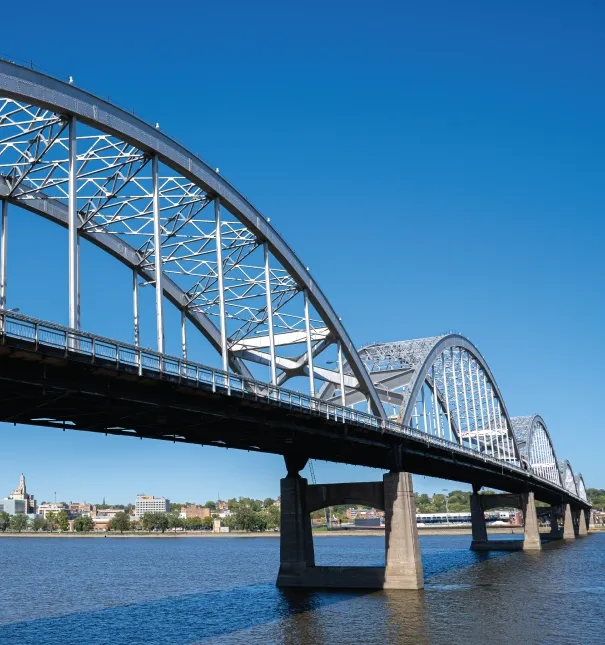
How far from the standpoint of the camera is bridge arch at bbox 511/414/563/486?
Answer: 5276 inches

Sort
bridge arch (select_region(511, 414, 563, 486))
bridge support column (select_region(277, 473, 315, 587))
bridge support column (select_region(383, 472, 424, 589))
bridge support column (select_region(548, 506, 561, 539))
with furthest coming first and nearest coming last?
1. bridge support column (select_region(548, 506, 561, 539))
2. bridge arch (select_region(511, 414, 563, 486))
3. bridge support column (select_region(277, 473, 315, 587))
4. bridge support column (select_region(383, 472, 424, 589))

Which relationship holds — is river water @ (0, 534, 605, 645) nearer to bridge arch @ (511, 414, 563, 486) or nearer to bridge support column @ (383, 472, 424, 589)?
bridge support column @ (383, 472, 424, 589)

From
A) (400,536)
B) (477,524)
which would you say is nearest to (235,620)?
(400,536)

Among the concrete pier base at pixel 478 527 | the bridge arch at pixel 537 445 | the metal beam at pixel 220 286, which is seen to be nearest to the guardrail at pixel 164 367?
the metal beam at pixel 220 286

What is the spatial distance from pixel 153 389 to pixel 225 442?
50.3 feet

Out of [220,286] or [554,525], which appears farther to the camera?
[554,525]

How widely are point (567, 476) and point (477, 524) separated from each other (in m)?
77.0

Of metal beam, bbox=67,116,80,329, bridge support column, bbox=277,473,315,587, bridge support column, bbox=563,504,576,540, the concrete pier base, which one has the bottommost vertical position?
bridge support column, bbox=563,504,576,540

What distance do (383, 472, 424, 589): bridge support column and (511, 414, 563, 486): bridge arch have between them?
7236cm

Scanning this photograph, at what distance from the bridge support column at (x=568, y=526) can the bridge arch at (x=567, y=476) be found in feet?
40.2

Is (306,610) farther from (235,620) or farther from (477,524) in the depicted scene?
(477,524)


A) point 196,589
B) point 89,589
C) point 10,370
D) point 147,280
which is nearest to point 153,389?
point 10,370

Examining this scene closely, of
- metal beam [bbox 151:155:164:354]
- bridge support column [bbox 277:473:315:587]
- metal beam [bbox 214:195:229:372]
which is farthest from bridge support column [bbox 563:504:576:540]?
metal beam [bbox 151:155:164:354]

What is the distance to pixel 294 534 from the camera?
190 ft
